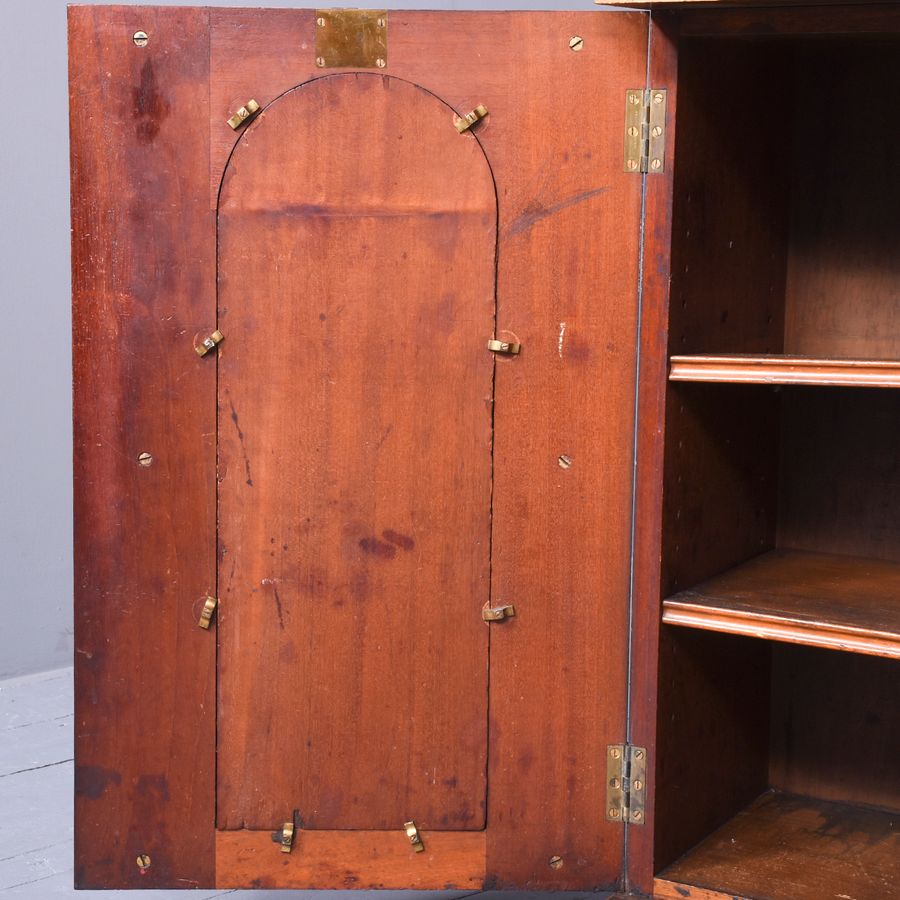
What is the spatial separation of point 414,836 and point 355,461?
1.82 feet

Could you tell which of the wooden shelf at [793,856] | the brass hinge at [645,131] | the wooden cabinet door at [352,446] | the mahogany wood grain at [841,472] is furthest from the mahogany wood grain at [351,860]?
the brass hinge at [645,131]

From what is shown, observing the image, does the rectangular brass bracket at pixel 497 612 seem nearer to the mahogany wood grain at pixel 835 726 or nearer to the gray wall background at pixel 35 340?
the mahogany wood grain at pixel 835 726

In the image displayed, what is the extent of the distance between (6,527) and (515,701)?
80.6 inches

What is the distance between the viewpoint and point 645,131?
1691 millimetres

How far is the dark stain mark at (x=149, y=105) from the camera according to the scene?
1701 mm

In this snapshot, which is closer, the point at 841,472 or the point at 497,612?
the point at 497,612

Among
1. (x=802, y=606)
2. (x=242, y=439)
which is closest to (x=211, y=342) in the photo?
(x=242, y=439)

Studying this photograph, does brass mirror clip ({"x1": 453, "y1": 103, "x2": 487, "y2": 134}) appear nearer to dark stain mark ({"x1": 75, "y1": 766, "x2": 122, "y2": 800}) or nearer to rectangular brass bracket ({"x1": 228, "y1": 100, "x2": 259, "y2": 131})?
rectangular brass bracket ({"x1": 228, "y1": 100, "x2": 259, "y2": 131})

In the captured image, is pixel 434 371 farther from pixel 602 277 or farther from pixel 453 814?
pixel 453 814

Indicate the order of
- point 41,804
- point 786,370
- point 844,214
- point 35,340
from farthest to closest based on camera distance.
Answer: point 35,340, point 41,804, point 844,214, point 786,370

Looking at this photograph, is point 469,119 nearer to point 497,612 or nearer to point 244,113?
point 244,113

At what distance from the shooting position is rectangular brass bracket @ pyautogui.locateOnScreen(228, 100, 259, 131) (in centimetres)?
169

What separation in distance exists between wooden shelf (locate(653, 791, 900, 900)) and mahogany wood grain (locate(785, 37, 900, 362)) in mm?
807

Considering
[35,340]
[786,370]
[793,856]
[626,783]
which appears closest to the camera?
[786,370]
